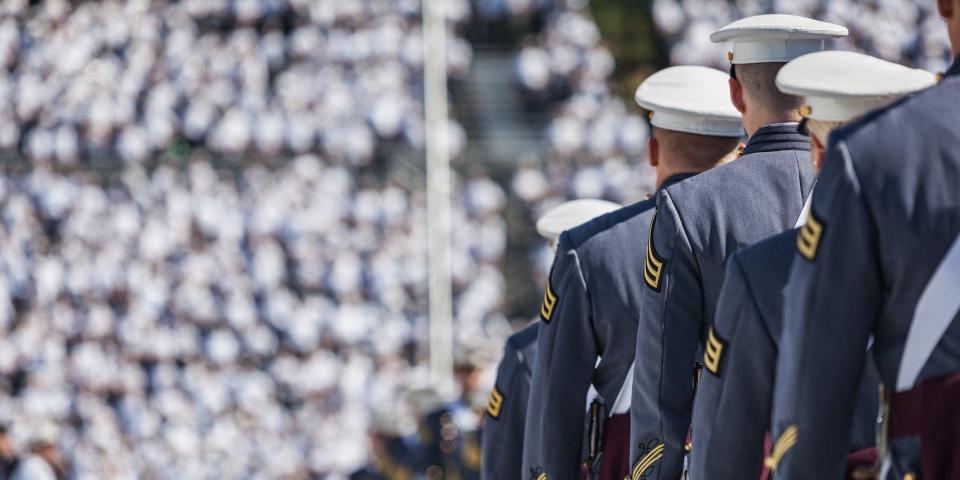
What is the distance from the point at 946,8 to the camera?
2197 millimetres

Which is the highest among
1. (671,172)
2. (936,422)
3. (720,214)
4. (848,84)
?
(848,84)

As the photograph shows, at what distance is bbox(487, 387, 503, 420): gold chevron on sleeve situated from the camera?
4.82 metres

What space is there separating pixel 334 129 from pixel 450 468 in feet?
31.1

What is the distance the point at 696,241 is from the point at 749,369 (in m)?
0.56

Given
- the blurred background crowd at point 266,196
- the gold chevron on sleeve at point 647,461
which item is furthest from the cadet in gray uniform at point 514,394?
the blurred background crowd at point 266,196

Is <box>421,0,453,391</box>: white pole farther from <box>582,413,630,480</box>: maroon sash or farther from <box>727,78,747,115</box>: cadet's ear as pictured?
<box>727,78,747,115</box>: cadet's ear

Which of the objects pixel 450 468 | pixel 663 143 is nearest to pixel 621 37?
pixel 450 468

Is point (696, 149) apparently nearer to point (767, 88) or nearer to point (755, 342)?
point (767, 88)

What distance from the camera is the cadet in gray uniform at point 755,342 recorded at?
2.53 meters

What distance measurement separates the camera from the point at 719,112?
3504mm

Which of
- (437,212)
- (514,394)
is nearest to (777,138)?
(514,394)

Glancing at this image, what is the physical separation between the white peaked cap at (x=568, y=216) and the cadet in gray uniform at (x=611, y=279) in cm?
89

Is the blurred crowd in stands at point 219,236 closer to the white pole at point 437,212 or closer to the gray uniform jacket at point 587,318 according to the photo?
the white pole at point 437,212

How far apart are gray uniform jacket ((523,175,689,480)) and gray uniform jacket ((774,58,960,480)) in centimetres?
143
